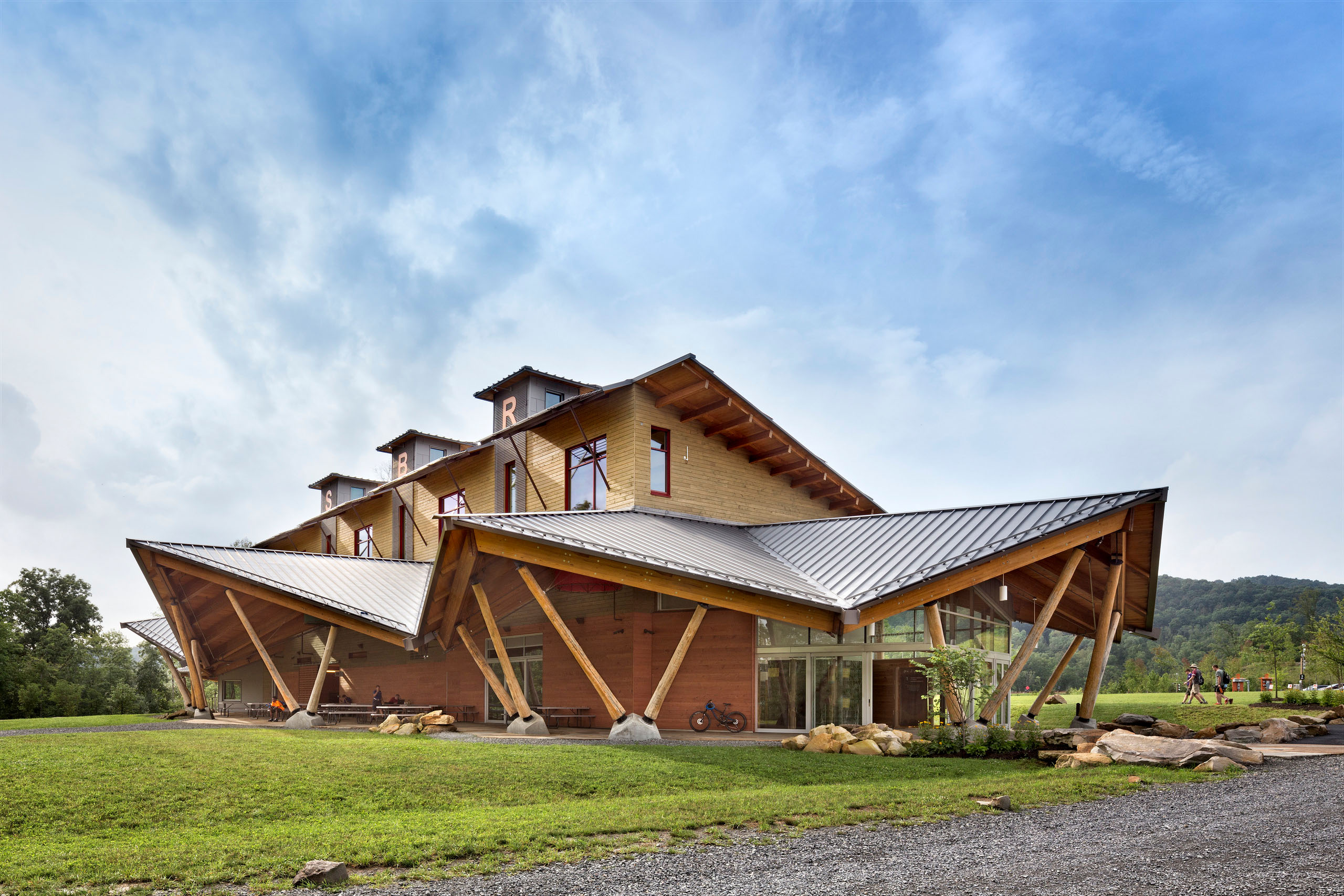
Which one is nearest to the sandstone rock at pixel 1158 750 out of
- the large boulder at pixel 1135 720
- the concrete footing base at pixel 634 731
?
the large boulder at pixel 1135 720

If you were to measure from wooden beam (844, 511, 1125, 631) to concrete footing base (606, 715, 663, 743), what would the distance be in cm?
395

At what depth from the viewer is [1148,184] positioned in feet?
73.0

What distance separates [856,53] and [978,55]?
4371 millimetres

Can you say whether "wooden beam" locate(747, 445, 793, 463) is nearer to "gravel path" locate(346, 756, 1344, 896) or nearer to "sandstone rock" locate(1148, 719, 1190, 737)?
"sandstone rock" locate(1148, 719, 1190, 737)

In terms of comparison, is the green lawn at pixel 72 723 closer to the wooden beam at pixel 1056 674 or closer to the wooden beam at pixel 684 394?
the wooden beam at pixel 684 394

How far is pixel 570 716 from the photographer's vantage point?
64.0 feet

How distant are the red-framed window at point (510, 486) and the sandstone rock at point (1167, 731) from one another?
54.1 ft

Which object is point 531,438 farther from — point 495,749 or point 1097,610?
point 1097,610

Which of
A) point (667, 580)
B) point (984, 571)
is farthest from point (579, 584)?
point (984, 571)

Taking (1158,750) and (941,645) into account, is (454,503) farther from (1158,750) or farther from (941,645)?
(1158,750)

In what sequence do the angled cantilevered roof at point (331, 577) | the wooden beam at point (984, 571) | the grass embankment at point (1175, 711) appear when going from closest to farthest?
the wooden beam at point (984, 571) → the grass embankment at point (1175, 711) → the angled cantilevered roof at point (331, 577)

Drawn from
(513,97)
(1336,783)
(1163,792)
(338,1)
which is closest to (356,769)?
(1163,792)

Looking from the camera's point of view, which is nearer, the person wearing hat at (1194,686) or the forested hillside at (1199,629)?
the person wearing hat at (1194,686)

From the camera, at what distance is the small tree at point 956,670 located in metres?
14.2
